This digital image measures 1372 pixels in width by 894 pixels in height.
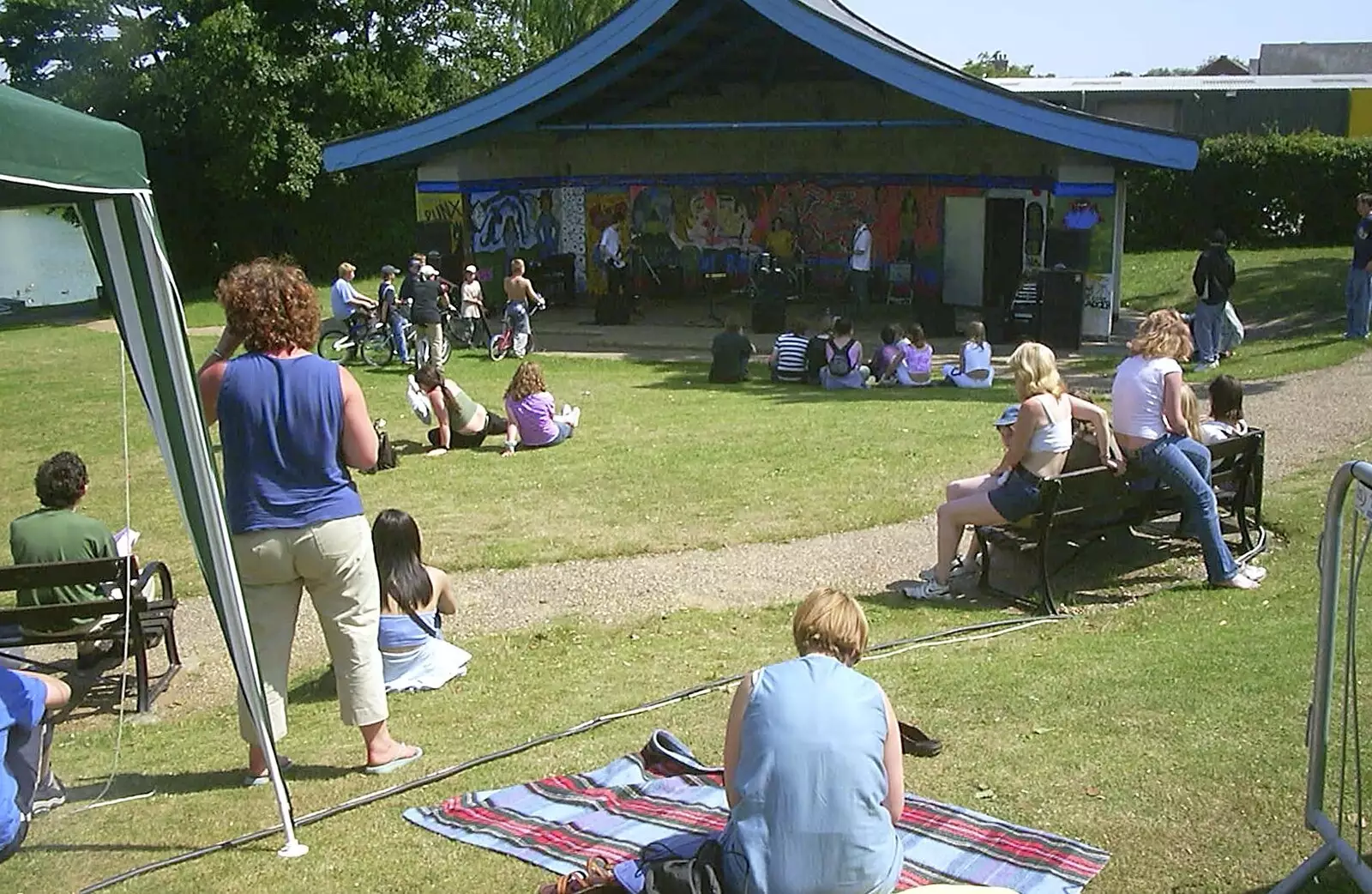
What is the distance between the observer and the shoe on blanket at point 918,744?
210 inches

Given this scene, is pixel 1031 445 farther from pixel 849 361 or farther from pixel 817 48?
pixel 817 48

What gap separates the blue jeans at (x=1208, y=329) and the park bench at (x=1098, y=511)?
8718mm

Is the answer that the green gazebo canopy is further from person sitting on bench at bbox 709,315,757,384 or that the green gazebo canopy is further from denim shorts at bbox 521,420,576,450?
person sitting on bench at bbox 709,315,757,384

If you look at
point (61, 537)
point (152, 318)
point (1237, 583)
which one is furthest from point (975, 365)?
point (152, 318)

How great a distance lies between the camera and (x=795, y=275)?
89.3ft

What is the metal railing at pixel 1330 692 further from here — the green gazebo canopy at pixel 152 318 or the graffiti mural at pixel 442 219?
the graffiti mural at pixel 442 219

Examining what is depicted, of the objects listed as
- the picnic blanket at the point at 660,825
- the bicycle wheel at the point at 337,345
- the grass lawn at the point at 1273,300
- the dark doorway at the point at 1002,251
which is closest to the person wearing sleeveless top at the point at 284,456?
the picnic blanket at the point at 660,825

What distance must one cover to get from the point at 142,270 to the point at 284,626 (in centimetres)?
147

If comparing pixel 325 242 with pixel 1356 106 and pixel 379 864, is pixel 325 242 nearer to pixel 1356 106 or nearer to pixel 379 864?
pixel 1356 106

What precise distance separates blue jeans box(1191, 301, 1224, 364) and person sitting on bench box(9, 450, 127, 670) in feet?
45.8

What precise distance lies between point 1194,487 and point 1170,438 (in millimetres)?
318

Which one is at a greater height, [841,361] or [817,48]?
[817,48]

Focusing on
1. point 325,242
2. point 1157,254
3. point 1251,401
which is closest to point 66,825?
point 1251,401

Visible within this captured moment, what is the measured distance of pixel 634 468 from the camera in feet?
40.1
